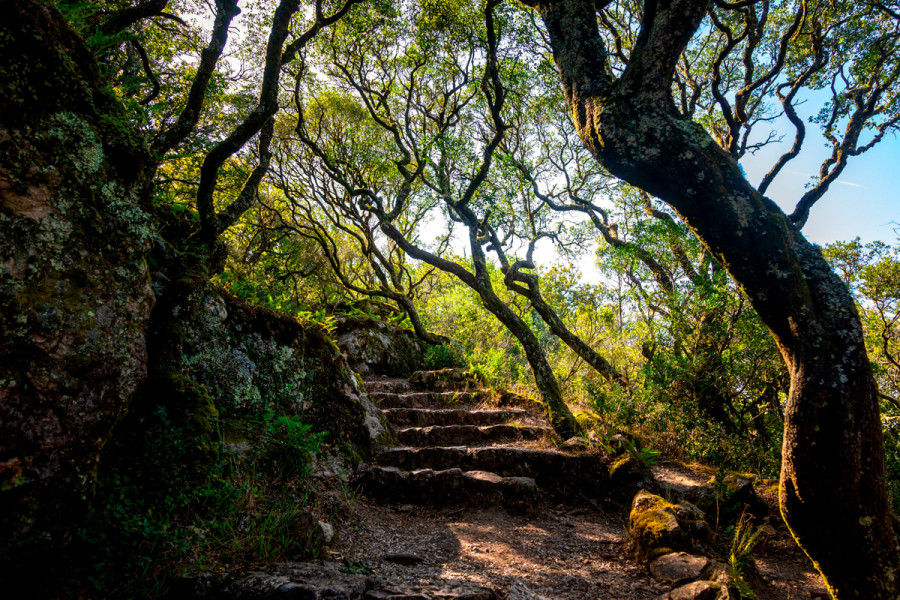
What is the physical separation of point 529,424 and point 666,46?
5537 millimetres

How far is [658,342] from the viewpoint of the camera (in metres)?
6.03

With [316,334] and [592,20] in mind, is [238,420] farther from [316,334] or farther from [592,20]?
[592,20]

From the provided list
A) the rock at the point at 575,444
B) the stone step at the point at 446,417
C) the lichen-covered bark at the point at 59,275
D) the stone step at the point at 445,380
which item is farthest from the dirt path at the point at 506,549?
the stone step at the point at 445,380

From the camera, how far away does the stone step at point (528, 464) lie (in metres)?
5.09

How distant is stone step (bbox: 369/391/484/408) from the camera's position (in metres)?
7.40

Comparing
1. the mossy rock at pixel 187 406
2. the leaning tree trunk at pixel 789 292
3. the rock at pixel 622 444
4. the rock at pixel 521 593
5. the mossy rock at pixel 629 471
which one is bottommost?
the rock at pixel 521 593

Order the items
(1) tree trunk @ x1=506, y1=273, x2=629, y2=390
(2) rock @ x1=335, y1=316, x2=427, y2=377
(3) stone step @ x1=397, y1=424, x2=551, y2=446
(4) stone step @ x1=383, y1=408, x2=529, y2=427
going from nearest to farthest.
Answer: (3) stone step @ x1=397, y1=424, x2=551, y2=446 → (4) stone step @ x1=383, y1=408, x2=529, y2=427 → (1) tree trunk @ x1=506, y1=273, x2=629, y2=390 → (2) rock @ x1=335, y1=316, x2=427, y2=377

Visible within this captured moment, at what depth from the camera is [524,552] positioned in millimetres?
3705

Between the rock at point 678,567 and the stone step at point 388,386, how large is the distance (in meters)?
5.74

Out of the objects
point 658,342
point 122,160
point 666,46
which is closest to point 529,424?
point 658,342

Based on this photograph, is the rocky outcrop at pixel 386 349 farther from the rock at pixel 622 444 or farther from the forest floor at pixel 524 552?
the rock at pixel 622 444

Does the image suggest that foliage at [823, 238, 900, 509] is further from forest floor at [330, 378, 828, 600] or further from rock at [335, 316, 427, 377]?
rock at [335, 316, 427, 377]

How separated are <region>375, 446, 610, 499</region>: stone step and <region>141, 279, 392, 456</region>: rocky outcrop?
556 millimetres

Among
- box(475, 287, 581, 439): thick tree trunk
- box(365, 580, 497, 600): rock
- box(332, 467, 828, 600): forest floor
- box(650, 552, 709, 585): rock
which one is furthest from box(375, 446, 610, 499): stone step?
box(365, 580, 497, 600): rock
